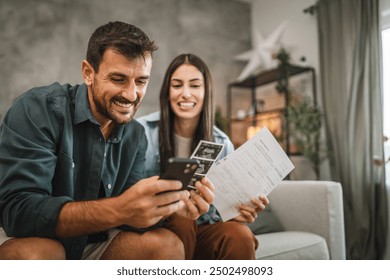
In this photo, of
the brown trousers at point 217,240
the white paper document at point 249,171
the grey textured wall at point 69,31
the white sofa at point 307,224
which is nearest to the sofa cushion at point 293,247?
the white sofa at point 307,224

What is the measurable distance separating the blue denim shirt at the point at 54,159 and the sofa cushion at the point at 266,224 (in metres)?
0.56

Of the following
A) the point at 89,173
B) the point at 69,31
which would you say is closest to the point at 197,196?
the point at 89,173

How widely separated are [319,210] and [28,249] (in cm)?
92

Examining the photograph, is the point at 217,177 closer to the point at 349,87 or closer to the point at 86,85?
the point at 86,85

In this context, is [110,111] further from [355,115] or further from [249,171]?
[355,115]

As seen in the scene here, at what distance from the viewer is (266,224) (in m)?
1.20

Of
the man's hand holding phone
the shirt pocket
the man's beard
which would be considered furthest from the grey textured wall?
the man's hand holding phone

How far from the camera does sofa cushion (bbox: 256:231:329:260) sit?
971mm

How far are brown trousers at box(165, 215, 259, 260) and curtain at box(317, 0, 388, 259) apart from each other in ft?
2.86

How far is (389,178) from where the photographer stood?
1520 mm

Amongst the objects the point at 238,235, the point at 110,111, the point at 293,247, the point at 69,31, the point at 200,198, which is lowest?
the point at 293,247

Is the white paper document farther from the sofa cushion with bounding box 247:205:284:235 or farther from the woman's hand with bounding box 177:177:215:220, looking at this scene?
the sofa cushion with bounding box 247:205:284:235
